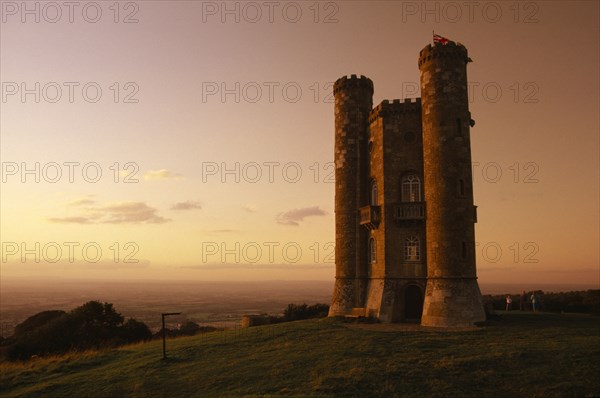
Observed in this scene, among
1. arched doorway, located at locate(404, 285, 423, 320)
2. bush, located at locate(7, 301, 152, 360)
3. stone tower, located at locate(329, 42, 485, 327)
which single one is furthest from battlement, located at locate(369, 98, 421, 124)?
bush, located at locate(7, 301, 152, 360)

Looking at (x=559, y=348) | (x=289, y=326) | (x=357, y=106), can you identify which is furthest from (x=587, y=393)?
(x=357, y=106)

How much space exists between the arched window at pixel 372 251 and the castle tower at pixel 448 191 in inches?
192

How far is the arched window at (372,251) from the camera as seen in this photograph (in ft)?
118

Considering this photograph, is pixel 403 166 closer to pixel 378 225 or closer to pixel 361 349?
pixel 378 225

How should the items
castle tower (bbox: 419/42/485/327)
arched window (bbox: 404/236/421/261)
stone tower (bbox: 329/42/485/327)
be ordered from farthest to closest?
arched window (bbox: 404/236/421/261), stone tower (bbox: 329/42/485/327), castle tower (bbox: 419/42/485/327)

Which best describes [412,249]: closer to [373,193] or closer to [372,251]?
[372,251]

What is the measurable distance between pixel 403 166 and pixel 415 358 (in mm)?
17183

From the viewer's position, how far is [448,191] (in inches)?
1235

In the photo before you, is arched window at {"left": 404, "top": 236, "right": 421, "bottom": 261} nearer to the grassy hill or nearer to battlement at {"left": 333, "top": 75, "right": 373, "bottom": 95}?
the grassy hill

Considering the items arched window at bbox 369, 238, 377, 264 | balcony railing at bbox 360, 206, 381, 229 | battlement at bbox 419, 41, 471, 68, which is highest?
battlement at bbox 419, 41, 471, 68

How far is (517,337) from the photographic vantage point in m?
24.1

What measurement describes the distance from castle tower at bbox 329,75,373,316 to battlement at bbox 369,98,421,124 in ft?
9.69

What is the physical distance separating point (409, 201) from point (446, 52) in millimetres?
10111

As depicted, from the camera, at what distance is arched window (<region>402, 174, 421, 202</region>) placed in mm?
34219
